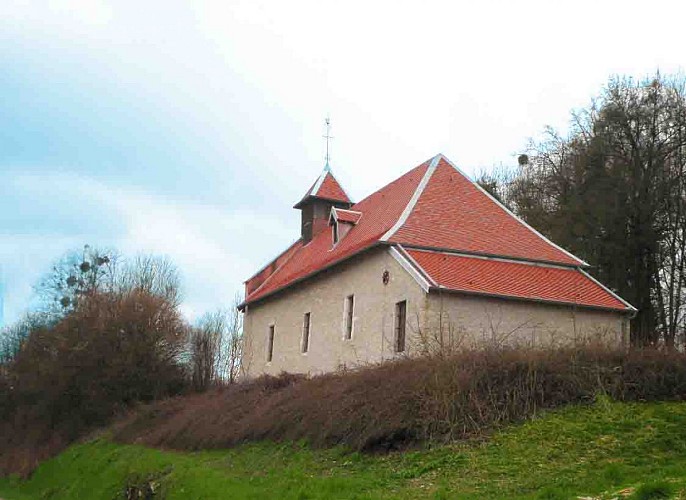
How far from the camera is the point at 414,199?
94.6 ft

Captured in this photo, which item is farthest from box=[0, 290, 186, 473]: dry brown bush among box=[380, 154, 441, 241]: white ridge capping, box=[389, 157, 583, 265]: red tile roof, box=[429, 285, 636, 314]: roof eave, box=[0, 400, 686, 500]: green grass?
box=[0, 400, 686, 500]: green grass

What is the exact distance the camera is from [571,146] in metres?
39.0

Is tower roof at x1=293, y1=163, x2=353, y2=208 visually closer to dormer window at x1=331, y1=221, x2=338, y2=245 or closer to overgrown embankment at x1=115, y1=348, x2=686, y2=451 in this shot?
dormer window at x1=331, y1=221, x2=338, y2=245

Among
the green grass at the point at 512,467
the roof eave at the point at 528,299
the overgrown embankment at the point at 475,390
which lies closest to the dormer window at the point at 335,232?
the roof eave at the point at 528,299

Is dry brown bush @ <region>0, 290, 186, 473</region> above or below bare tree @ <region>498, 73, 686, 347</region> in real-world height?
below

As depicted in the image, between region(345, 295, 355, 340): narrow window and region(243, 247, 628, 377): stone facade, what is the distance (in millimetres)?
114

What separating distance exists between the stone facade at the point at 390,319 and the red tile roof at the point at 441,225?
0.61 m

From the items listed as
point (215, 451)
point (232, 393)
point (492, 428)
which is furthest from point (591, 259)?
point (492, 428)

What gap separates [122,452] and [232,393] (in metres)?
5.38

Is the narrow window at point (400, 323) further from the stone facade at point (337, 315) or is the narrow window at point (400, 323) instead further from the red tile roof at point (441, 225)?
the red tile roof at point (441, 225)

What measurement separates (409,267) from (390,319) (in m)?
1.95

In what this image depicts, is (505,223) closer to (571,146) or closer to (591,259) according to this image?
(591,259)

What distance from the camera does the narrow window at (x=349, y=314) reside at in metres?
28.7

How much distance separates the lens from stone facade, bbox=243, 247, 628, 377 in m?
23.9
